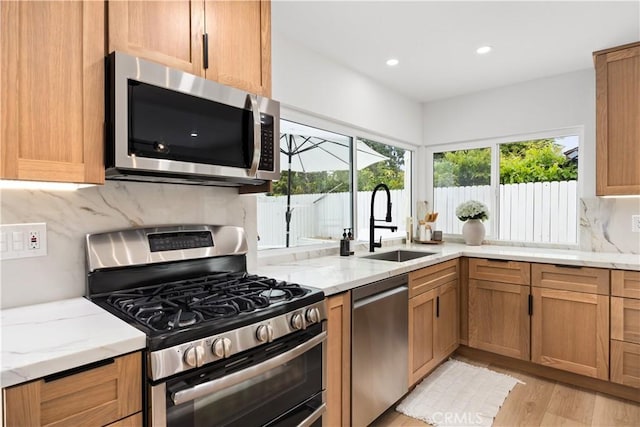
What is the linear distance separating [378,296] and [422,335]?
695 millimetres

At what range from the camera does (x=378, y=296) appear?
6.47ft

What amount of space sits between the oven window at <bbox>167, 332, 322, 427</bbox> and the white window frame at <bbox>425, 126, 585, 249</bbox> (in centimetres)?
270

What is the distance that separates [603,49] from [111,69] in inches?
126

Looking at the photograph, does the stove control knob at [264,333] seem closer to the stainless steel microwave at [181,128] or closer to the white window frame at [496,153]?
the stainless steel microwave at [181,128]

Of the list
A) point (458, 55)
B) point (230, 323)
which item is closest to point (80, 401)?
point (230, 323)

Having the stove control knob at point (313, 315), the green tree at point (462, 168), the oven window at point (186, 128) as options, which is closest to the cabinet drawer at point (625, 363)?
the green tree at point (462, 168)

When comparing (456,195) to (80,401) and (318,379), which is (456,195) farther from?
(80,401)

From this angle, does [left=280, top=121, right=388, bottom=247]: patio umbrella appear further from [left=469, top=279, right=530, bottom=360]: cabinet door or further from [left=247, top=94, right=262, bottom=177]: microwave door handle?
[left=469, top=279, right=530, bottom=360]: cabinet door

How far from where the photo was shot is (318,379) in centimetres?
154

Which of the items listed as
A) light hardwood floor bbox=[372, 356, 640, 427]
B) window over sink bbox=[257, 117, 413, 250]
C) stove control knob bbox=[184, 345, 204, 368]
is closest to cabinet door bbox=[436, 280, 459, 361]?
light hardwood floor bbox=[372, 356, 640, 427]

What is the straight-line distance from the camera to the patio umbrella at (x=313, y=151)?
98.1 inches

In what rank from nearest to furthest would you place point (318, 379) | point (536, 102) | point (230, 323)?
point (230, 323), point (318, 379), point (536, 102)

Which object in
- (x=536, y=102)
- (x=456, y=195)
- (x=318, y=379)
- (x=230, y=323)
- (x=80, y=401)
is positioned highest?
(x=536, y=102)

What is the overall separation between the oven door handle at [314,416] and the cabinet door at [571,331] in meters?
1.95
